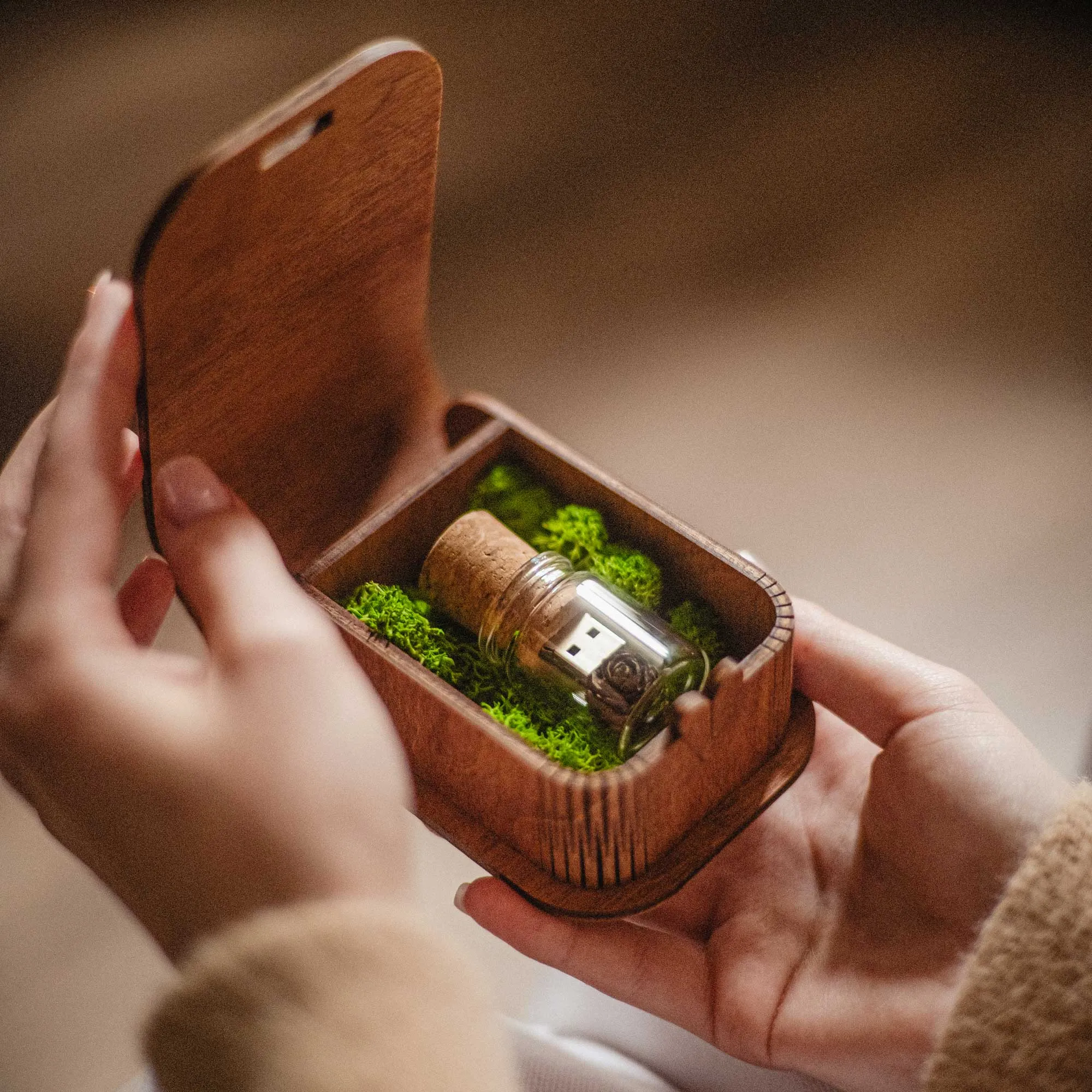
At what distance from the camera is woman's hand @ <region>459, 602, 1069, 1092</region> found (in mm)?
615

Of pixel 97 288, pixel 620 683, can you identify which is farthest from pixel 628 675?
pixel 97 288

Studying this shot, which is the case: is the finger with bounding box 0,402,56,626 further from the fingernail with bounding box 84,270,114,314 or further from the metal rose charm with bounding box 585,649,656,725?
the metal rose charm with bounding box 585,649,656,725

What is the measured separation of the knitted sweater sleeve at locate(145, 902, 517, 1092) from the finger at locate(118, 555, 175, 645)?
0.27m

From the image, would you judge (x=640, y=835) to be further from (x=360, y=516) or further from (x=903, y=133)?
(x=903, y=133)

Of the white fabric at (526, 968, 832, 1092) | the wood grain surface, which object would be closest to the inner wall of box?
the wood grain surface

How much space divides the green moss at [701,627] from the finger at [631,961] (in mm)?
165

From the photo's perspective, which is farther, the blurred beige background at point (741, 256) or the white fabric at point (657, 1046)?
the blurred beige background at point (741, 256)

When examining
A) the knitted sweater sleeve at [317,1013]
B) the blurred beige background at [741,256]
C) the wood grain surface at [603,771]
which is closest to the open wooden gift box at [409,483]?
the wood grain surface at [603,771]

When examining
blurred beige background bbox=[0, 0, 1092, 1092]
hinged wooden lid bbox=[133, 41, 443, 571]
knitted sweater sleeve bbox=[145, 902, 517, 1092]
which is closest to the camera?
knitted sweater sleeve bbox=[145, 902, 517, 1092]

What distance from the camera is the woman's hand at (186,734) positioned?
46 cm

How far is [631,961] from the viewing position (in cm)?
65

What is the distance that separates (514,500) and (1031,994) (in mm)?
365

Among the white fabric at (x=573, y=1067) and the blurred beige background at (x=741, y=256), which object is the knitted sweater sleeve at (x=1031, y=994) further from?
the blurred beige background at (x=741, y=256)

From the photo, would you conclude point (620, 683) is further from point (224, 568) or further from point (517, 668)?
point (224, 568)
